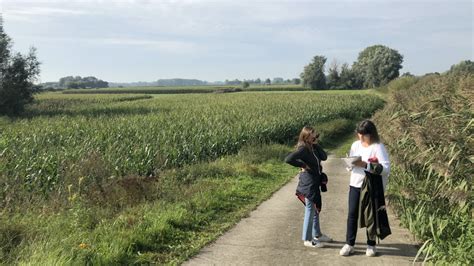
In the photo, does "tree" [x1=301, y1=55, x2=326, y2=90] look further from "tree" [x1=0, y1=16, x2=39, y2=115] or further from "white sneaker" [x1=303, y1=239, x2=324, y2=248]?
"white sneaker" [x1=303, y1=239, x2=324, y2=248]

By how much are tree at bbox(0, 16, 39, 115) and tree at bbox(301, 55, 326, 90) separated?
7404cm

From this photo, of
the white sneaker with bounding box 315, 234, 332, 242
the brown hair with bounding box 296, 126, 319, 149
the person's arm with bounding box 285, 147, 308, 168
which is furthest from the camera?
the white sneaker with bounding box 315, 234, 332, 242

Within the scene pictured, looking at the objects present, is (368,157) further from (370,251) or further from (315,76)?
(315,76)

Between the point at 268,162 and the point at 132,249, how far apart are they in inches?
381

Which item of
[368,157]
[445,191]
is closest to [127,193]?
[368,157]

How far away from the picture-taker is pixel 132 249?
20.5 ft

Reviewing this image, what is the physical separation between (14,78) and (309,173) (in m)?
40.9

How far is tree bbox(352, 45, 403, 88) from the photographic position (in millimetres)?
98938

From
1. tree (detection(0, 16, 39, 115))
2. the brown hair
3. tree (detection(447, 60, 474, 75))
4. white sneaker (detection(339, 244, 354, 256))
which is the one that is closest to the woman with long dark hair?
white sneaker (detection(339, 244, 354, 256))

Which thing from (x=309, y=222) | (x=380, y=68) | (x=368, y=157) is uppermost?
(x=380, y=68)

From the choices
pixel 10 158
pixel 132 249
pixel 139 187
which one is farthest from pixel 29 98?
pixel 132 249

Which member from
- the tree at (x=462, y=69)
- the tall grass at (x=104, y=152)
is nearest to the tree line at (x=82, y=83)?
the tree at (x=462, y=69)

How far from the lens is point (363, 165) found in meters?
5.96

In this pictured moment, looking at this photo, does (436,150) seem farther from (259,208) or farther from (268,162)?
(268,162)
